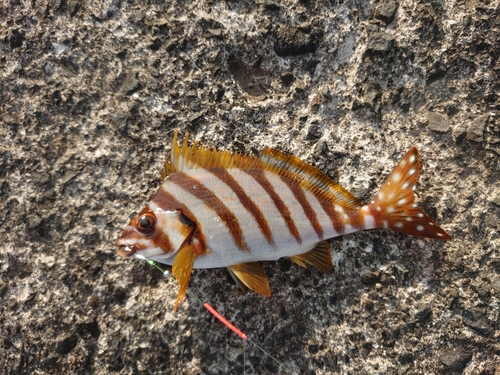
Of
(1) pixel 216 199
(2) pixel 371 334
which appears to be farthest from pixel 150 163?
(2) pixel 371 334

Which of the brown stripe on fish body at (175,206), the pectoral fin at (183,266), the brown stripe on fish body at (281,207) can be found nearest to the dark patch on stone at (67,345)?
the pectoral fin at (183,266)

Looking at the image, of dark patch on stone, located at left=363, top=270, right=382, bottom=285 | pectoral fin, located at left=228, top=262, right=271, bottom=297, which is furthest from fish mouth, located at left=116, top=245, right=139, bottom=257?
dark patch on stone, located at left=363, top=270, right=382, bottom=285

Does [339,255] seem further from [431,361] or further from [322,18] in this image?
[322,18]

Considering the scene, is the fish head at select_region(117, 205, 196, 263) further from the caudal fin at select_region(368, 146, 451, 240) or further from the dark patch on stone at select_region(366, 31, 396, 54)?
the dark patch on stone at select_region(366, 31, 396, 54)

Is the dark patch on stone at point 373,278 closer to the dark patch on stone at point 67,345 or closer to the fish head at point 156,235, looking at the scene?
the fish head at point 156,235

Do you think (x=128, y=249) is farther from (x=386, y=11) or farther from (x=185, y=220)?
(x=386, y=11)

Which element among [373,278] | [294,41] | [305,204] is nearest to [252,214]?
[305,204]

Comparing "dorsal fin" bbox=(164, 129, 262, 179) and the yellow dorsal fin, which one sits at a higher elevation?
the yellow dorsal fin
